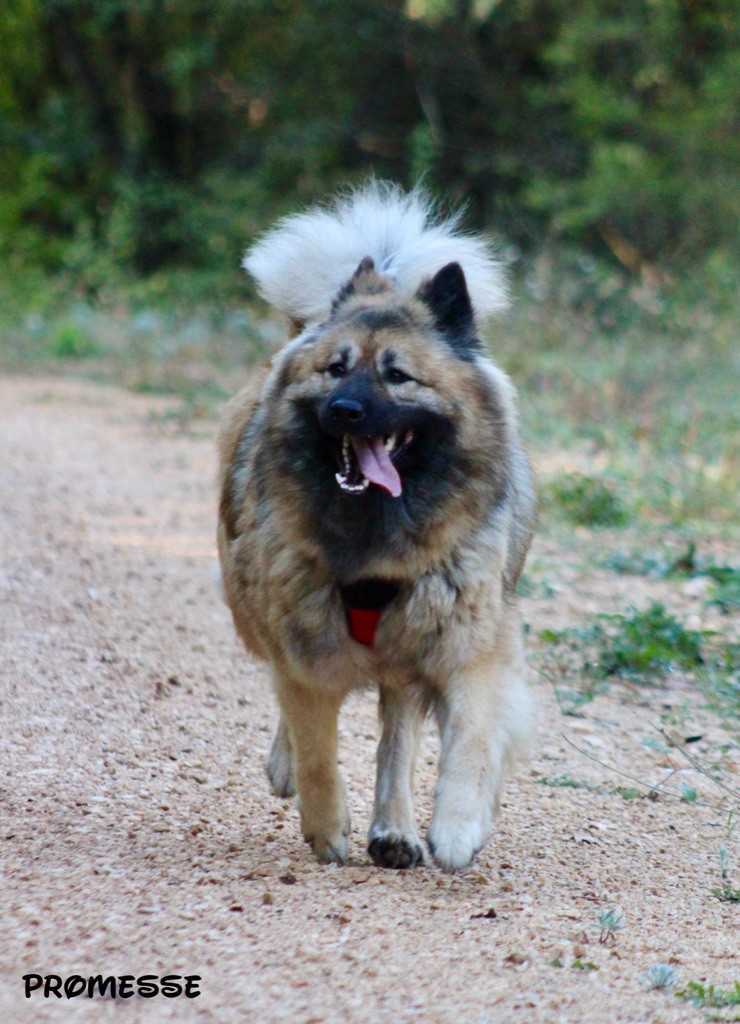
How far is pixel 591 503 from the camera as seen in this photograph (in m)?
8.72

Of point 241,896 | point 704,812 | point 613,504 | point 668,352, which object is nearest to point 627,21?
point 668,352

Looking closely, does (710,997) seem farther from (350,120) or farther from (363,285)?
(350,120)

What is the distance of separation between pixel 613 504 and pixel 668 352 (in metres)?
4.17

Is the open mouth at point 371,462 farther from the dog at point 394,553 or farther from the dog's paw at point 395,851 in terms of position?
the dog's paw at point 395,851

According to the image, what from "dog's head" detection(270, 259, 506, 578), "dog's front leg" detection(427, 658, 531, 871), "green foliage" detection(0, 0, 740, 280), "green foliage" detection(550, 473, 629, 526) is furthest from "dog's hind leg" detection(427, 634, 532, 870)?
"green foliage" detection(0, 0, 740, 280)

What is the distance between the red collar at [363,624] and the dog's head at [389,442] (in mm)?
128

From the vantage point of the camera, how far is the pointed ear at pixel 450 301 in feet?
13.7

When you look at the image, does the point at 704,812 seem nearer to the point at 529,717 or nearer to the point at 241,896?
the point at 529,717

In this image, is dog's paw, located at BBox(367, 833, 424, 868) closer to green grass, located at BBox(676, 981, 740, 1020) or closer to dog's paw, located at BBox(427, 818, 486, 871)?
dog's paw, located at BBox(427, 818, 486, 871)

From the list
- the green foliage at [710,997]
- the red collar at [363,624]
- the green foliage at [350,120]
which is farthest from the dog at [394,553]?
the green foliage at [350,120]

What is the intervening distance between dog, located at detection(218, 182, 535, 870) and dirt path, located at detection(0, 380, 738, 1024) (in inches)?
11.8

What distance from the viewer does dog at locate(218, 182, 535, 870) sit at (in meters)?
3.96

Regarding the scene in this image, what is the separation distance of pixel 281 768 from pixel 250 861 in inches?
29.8

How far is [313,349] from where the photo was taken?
4.14 meters
